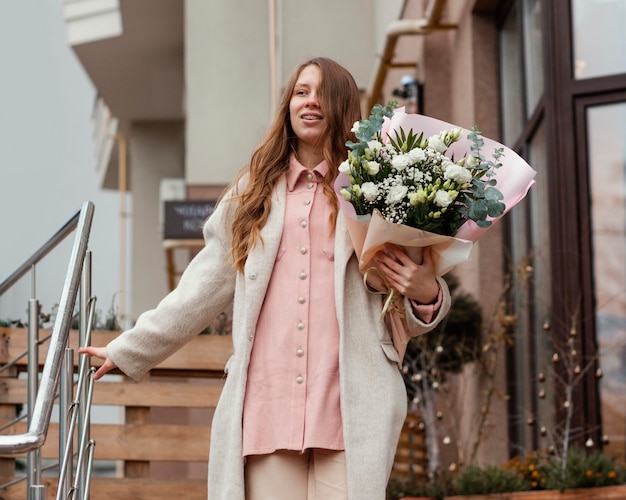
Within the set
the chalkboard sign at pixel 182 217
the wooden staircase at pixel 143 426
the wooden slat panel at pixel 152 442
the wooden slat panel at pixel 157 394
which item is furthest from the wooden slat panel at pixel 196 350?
the chalkboard sign at pixel 182 217

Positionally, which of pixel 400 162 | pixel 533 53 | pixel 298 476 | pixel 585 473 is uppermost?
pixel 533 53

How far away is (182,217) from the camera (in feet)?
39.4

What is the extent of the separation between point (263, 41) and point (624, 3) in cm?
760

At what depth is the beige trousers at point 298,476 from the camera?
3.37 meters

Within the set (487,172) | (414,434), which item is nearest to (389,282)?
(487,172)

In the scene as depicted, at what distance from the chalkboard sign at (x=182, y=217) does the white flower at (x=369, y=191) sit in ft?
28.4

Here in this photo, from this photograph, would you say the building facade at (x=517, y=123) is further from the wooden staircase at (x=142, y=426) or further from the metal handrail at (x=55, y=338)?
the wooden staircase at (x=142, y=426)

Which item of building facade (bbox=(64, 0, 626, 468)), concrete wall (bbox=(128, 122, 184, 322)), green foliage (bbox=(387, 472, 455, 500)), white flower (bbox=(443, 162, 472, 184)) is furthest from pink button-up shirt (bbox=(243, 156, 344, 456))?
concrete wall (bbox=(128, 122, 184, 322))

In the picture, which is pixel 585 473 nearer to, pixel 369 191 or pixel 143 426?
pixel 143 426

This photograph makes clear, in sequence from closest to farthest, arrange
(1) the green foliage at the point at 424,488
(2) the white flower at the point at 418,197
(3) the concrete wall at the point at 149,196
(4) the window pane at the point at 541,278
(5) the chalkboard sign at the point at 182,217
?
1. (2) the white flower at the point at 418,197
2. (1) the green foliage at the point at 424,488
3. (4) the window pane at the point at 541,278
4. (5) the chalkboard sign at the point at 182,217
5. (3) the concrete wall at the point at 149,196

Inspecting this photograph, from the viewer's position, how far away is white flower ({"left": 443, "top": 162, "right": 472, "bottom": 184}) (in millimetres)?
3285

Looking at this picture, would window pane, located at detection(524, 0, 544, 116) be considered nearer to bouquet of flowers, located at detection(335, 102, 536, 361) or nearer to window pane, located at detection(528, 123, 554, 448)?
window pane, located at detection(528, 123, 554, 448)

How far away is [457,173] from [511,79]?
528 centimetres

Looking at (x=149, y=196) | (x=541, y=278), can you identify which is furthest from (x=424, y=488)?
(x=149, y=196)
